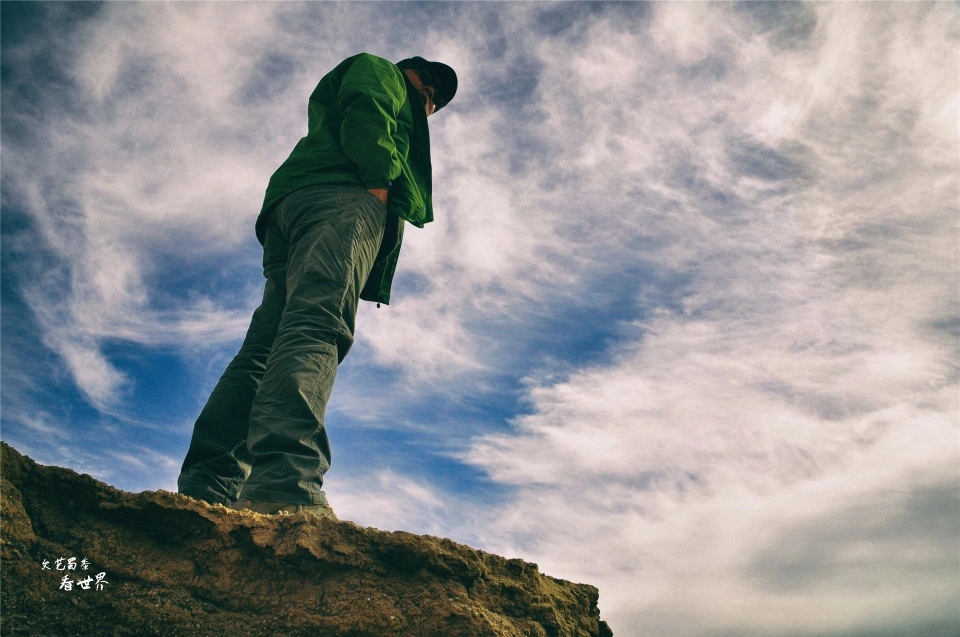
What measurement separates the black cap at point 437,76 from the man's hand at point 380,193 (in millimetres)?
1138

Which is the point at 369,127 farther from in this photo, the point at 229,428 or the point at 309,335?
the point at 229,428

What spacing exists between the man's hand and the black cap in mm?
1138

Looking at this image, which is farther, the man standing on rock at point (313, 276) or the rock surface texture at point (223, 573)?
the man standing on rock at point (313, 276)

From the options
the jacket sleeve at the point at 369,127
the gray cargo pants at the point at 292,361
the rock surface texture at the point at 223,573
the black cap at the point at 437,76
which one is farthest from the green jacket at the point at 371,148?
the rock surface texture at the point at 223,573

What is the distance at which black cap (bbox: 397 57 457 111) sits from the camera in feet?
13.4

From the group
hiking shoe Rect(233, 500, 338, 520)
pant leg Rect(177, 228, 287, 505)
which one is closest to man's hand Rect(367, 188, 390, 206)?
pant leg Rect(177, 228, 287, 505)

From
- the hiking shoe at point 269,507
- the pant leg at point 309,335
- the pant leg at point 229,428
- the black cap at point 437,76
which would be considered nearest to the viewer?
the hiking shoe at point 269,507

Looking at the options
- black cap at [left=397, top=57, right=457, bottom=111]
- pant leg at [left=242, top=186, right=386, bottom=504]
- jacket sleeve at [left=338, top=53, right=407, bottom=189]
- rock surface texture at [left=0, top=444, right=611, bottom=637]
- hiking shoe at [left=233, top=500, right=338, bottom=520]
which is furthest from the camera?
black cap at [left=397, top=57, right=457, bottom=111]

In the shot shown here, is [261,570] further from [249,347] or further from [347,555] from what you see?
[249,347]

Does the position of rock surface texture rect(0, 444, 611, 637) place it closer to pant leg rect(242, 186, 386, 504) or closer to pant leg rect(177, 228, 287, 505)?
pant leg rect(242, 186, 386, 504)

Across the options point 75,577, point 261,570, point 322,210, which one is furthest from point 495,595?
point 322,210

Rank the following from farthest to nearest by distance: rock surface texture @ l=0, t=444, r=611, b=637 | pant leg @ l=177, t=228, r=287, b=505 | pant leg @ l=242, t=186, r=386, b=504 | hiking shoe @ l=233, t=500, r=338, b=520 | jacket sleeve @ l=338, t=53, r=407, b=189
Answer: jacket sleeve @ l=338, t=53, r=407, b=189, pant leg @ l=177, t=228, r=287, b=505, pant leg @ l=242, t=186, r=386, b=504, hiking shoe @ l=233, t=500, r=338, b=520, rock surface texture @ l=0, t=444, r=611, b=637

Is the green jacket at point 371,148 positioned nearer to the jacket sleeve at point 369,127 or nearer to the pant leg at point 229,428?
the jacket sleeve at point 369,127

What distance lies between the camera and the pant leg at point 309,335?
2594mm
